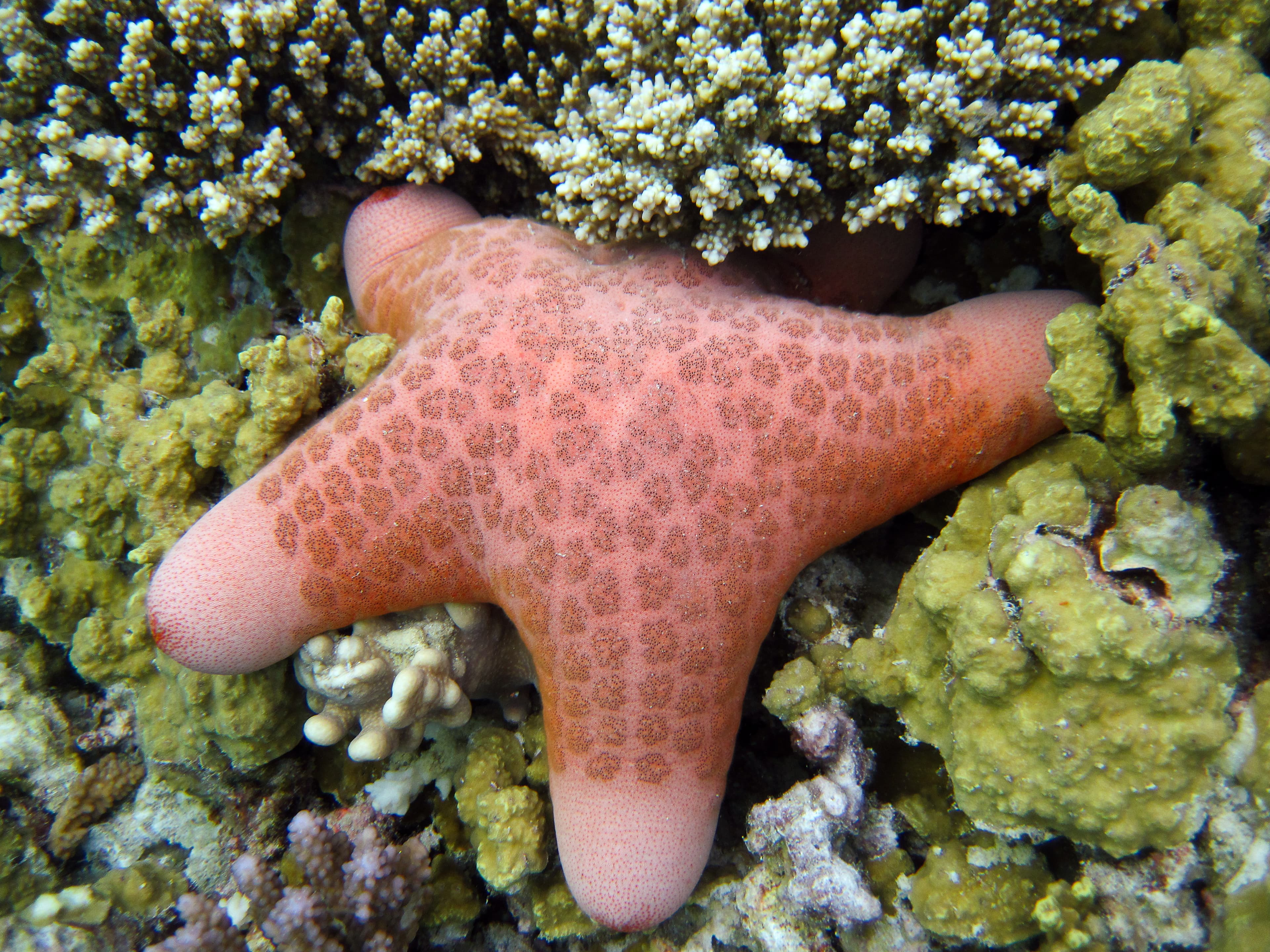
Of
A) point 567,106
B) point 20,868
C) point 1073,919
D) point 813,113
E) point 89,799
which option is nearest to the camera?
point 1073,919

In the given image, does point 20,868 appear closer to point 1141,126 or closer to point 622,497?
point 622,497

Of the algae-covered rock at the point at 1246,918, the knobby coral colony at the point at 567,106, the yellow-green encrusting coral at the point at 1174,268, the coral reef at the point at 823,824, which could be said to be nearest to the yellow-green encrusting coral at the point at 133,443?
the knobby coral colony at the point at 567,106

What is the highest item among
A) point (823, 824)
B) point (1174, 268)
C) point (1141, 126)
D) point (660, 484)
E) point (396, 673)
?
point (1141, 126)

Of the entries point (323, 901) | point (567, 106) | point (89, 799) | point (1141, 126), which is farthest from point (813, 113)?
point (89, 799)

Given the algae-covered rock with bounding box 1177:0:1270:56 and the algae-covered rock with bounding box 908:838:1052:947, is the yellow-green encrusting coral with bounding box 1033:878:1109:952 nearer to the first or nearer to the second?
the algae-covered rock with bounding box 908:838:1052:947

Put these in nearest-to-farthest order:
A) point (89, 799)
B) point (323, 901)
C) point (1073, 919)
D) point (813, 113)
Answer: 1. point (1073, 919)
2. point (813, 113)
3. point (323, 901)
4. point (89, 799)

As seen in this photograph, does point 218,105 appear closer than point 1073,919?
No

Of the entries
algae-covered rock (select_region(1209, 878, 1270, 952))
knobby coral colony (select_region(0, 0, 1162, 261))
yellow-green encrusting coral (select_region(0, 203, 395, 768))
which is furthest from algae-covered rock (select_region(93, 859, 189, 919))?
algae-covered rock (select_region(1209, 878, 1270, 952))

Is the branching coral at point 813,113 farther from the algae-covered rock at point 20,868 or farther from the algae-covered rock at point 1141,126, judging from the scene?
the algae-covered rock at point 20,868
